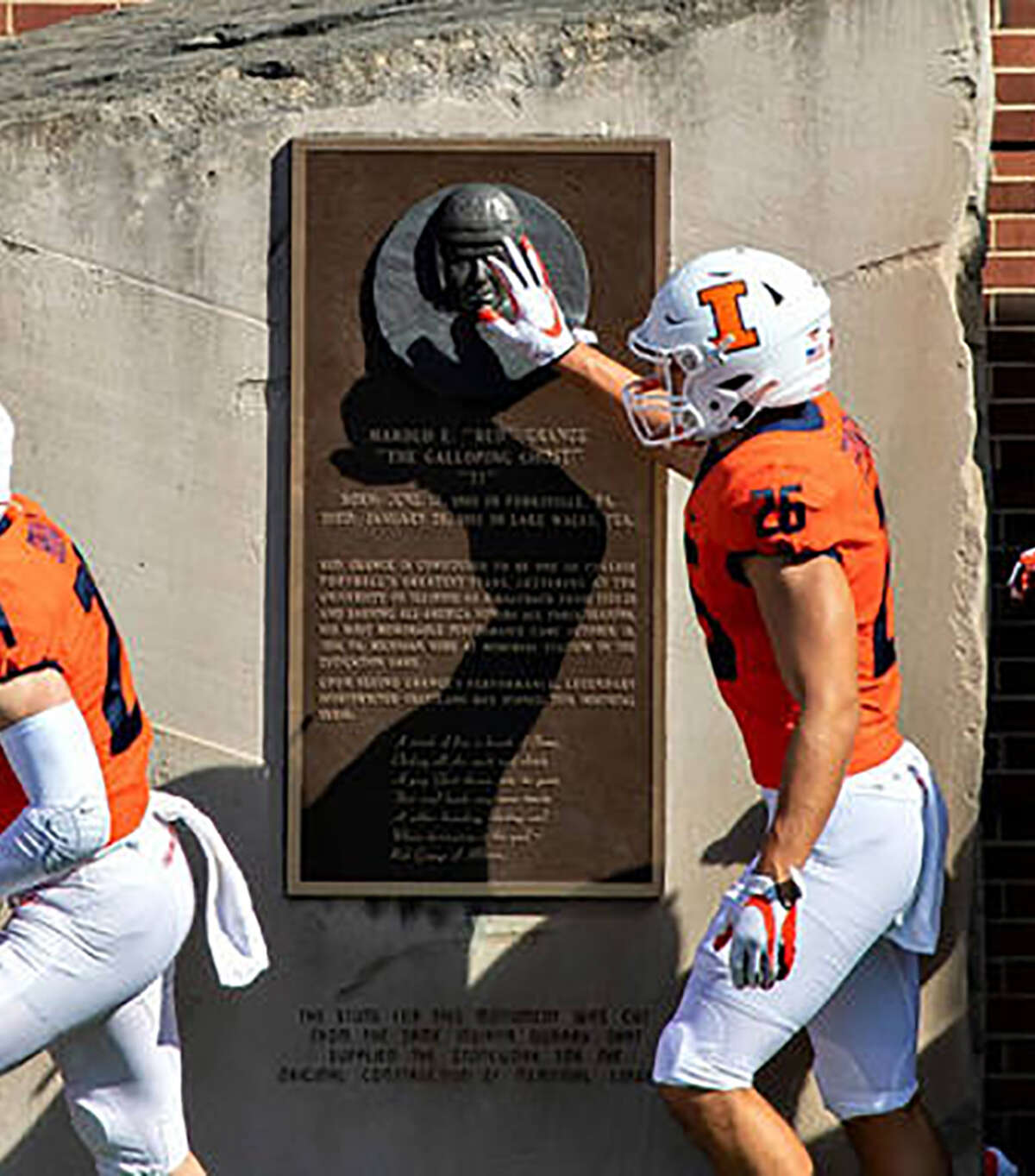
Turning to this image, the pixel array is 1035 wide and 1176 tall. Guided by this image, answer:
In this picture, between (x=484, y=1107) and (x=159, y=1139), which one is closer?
(x=159, y=1139)

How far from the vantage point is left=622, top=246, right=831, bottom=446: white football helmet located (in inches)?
211

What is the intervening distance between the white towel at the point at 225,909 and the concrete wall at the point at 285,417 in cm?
36

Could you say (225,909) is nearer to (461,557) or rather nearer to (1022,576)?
(461,557)

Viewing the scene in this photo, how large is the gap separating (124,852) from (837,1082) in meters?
1.55

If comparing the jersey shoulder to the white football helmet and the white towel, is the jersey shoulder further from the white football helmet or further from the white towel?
the white football helmet

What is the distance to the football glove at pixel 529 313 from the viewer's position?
599 centimetres

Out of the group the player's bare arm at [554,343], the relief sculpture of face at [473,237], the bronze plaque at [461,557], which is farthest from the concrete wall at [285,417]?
the player's bare arm at [554,343]

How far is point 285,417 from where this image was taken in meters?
6.12

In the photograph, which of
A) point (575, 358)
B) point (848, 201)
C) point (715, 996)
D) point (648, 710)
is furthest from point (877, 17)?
point (715, 996)

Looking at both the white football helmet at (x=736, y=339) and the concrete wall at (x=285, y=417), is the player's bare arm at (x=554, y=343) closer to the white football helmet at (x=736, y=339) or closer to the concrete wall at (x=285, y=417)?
the concrete wall at (x=285, y=417)

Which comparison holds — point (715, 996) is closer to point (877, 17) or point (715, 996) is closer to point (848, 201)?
point (848, 201)

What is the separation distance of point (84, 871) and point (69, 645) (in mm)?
451

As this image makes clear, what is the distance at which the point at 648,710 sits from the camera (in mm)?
6117

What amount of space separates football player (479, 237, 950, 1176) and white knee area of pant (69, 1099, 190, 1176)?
101 centimetres
